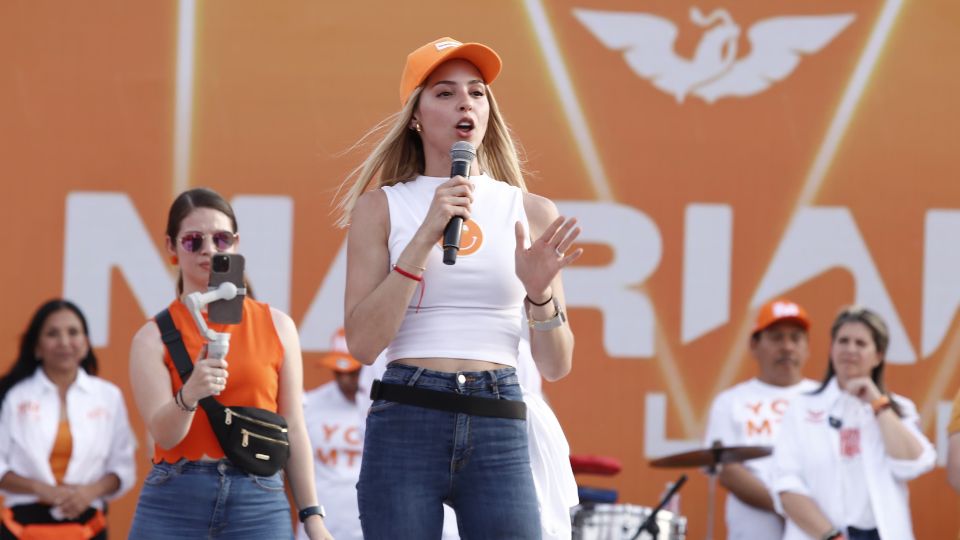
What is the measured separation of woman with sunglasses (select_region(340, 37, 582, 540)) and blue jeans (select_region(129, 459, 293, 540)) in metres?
0.80

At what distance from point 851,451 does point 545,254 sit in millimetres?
3588

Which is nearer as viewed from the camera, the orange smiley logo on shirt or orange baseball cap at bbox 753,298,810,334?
the orange smiley logo on shirt

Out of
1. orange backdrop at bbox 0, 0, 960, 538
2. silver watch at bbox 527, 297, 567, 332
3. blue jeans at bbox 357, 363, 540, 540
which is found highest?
orange backdrop at bbox 0, 0, 960, 538

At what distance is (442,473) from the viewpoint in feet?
9.11

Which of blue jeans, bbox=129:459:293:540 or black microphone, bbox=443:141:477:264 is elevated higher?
black microphone, bbox=443:141:477:264

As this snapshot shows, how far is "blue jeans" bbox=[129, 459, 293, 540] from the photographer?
3.50 meters

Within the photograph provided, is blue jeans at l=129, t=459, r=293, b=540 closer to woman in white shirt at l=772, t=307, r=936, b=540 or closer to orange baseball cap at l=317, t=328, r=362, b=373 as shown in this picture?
woman in white shirt at l=772, t=307, r=936, b=540

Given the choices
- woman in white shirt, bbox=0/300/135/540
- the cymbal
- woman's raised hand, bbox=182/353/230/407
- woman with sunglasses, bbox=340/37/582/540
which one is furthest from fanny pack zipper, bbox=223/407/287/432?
the cymbal

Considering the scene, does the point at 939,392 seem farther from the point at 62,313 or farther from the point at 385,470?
the point at 385,470

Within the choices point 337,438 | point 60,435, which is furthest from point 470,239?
point 337,438

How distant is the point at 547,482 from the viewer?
9.55ft

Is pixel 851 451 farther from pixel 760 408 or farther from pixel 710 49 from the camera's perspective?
pixel 710 49

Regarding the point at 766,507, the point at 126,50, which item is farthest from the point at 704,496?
→ the point at 126,50

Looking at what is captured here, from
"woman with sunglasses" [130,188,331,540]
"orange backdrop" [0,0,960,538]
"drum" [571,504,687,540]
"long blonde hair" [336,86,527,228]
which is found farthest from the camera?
"orange backdrop" [0,0,960,538]
